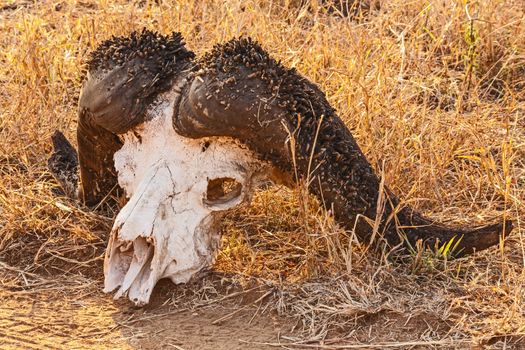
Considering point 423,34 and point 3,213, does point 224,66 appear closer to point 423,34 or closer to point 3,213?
point 3,213

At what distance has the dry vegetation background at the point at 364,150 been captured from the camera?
142 inches

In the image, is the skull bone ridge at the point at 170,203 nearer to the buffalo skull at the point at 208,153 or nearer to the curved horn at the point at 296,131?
the buffalo skull at the point at 208,153

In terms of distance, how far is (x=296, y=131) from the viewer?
12.1ft

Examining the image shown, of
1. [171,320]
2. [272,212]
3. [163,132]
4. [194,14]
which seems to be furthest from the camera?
[194,14]

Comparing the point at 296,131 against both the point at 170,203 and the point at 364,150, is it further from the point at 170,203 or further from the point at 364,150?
the point at 364,150

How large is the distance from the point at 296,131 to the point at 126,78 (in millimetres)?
728

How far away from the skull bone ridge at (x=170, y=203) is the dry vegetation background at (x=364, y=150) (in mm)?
138

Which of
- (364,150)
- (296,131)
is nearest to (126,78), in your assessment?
(296,131)

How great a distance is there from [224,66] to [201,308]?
0.95 meters

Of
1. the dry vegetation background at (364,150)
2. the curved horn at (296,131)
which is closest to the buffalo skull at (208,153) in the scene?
the curved horn at (296,131)

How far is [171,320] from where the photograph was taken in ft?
11.8

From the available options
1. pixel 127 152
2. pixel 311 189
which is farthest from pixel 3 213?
pixel 311 189

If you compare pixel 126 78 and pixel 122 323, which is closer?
pixel 122 323

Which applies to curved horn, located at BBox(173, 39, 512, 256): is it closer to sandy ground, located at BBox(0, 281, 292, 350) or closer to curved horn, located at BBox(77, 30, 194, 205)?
curved horn, located at BBox(77, 30, 194, 205)
